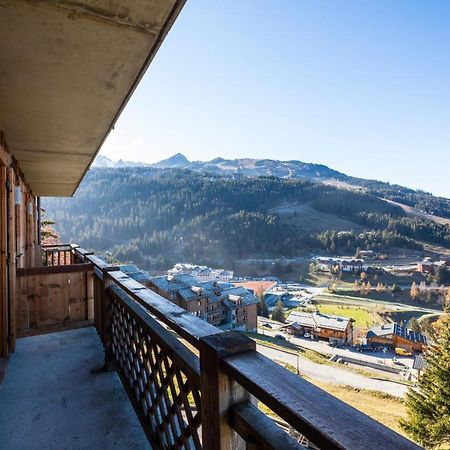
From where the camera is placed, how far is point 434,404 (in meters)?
13.0

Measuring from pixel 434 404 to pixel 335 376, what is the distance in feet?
39.1

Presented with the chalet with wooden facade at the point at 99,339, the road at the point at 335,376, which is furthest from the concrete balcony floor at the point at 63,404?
the road at the point at 335,376

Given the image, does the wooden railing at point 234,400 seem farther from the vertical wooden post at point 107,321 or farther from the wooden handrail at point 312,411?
the vertical wooden post at point 107,321

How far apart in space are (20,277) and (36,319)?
0.64 m

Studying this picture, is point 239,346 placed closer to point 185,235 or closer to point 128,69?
point 128,69

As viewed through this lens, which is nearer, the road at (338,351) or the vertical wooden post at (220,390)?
the vertical wooden post at (220,390)

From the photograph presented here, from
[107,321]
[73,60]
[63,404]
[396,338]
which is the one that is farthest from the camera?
[396,338]

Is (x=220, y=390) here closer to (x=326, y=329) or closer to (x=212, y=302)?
(x=212, y=302)

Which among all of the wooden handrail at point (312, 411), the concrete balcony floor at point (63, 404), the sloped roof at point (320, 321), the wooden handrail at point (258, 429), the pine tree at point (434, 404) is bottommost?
the sloped roof at point (320, 321)

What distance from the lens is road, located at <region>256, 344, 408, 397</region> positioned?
22359 millimetres

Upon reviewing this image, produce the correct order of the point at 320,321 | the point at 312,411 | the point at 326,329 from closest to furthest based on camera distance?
the point at 312,411 → the point at 326,329 → the point at 320,321

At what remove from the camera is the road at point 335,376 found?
2236 centimetres

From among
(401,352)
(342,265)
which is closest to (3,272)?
(401,352)

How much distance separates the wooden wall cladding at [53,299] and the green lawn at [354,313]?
163ft
